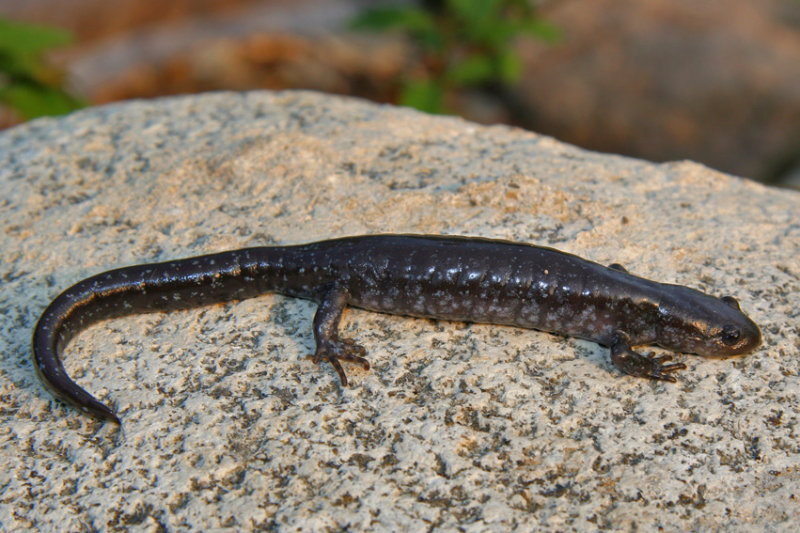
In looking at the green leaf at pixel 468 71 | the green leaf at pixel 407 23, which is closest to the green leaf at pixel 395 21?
the green leaf at pixel 407 23

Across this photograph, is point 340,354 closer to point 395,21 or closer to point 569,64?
point 395,21

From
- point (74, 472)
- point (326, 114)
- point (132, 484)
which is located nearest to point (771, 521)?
point (132, 484)

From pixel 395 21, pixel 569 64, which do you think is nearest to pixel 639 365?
pixel 395 21

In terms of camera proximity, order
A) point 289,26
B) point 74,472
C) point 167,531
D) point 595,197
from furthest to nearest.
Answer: point 289,26 < point 595,197 < point 74,472 < point 167,531

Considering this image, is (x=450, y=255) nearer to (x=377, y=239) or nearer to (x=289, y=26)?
(x=377, y=239)

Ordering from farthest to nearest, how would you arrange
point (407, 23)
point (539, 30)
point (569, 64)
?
point (569, 64)
point (539, 30)
point (407, 23)

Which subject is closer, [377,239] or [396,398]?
[396,398]
